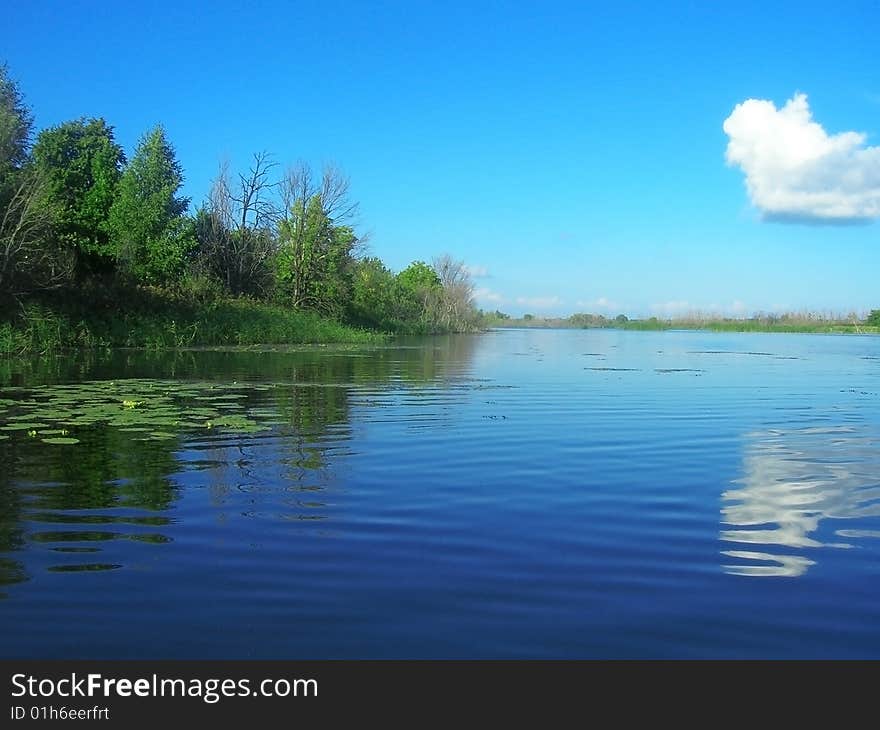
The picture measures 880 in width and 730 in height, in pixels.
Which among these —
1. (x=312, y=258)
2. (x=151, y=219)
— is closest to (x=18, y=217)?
(x=151, y=219)

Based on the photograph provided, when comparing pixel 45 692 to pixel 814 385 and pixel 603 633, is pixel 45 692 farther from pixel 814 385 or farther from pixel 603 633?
pixel 814 385

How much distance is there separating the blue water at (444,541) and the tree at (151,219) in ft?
117

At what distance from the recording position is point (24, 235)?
31469 mm

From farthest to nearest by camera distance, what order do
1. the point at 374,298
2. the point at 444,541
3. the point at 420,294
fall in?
1. the point at 420,294
2. the point at 374,298
3. the point at 444,541

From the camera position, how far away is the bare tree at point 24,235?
31.5 meters

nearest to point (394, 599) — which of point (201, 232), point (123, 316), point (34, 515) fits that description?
point (34, 515)

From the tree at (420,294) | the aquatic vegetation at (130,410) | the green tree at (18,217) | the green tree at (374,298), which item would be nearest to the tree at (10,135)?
the green tree at (18,217)

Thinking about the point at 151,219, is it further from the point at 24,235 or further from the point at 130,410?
the point at 130,410

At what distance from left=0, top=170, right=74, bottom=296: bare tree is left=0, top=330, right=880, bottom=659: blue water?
2166 cm

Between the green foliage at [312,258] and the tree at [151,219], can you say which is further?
the green foliage at [312,258]

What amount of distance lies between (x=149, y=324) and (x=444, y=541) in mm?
38754

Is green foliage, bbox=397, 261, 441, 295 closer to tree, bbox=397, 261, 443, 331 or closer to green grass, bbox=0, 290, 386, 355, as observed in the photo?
tree, bbox=397, 261, 443, 331

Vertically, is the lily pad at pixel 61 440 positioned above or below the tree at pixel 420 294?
below

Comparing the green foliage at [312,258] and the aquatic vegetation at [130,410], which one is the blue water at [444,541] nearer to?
the aquatic vegetation at [130,410]
